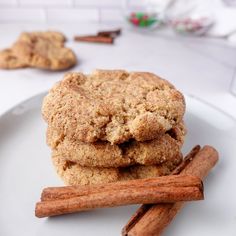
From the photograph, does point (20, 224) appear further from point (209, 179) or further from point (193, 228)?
point (209, 179)

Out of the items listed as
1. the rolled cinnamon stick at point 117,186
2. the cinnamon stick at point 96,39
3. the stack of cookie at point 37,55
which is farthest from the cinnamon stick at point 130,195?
the cinnamon stick at point 96,39

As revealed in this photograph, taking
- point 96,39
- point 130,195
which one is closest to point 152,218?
point 130,195

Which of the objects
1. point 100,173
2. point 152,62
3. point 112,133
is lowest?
point 152,62

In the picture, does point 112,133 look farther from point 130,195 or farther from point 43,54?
point 43,54

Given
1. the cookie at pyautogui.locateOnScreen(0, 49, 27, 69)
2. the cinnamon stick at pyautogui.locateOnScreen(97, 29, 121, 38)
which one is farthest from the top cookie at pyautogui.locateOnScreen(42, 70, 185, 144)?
the cinnamon stick at pyautogui.locateOnScreen(97, 29, 121, 38)

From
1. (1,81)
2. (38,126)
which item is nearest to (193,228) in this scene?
(38,126)

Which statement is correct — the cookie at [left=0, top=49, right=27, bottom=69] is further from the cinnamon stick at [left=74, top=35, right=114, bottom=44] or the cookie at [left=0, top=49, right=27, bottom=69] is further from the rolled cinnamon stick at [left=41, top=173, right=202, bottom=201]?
the rolled cinnamon stick at [left=41, top=173, right=202, bottom=201]
